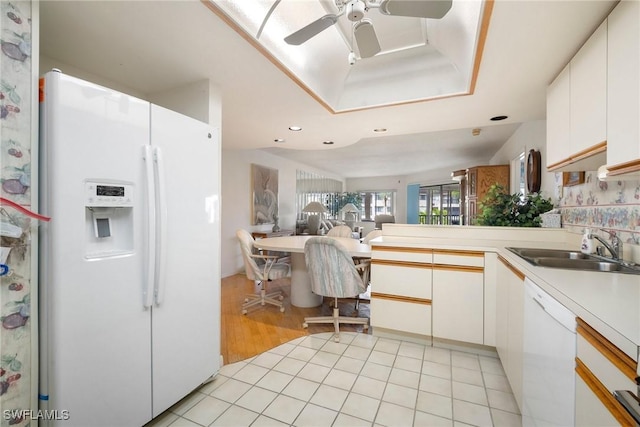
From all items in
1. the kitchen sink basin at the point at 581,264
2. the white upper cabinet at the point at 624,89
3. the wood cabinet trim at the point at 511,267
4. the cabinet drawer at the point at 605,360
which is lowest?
the cabinet drawer at the point at 605,360

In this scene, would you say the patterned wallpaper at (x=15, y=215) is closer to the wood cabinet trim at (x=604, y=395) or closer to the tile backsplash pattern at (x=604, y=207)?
the wood cabinet trim at (x=604, y=395)

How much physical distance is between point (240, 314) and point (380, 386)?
1.84 meters

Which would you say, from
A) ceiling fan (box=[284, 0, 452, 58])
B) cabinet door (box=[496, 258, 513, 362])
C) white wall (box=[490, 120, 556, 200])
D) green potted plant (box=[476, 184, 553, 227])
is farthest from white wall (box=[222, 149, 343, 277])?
white wall (box=[490, 120, 556, 200])

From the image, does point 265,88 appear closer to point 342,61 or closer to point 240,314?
point 342,61

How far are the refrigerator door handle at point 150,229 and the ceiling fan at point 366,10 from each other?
3.13 ft

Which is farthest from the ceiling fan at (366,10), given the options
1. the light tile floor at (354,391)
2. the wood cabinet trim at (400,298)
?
the light tile floor at (354,391)

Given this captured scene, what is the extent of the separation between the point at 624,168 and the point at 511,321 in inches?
39.8

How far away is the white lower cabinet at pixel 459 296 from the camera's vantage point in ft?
7.27

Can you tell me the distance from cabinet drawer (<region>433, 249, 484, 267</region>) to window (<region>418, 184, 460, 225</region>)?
6341mm

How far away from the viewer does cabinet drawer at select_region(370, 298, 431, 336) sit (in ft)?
7.84

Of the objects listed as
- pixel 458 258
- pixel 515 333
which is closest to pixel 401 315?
pixel 458 258

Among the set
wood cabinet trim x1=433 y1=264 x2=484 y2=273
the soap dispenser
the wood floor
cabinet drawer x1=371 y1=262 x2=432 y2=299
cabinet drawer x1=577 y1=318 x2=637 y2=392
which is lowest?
the wood floor

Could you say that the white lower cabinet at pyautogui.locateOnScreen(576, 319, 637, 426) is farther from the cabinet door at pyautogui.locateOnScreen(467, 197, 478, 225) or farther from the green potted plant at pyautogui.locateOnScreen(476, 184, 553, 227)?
the cabinet door at pyautogui.locateOnScreen(467, 197, 478, 225)

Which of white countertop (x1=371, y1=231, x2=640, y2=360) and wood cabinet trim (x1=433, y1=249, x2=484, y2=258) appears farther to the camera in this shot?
wood cabinet trim (x1=433, y1=249, x2=484, y2=258)
